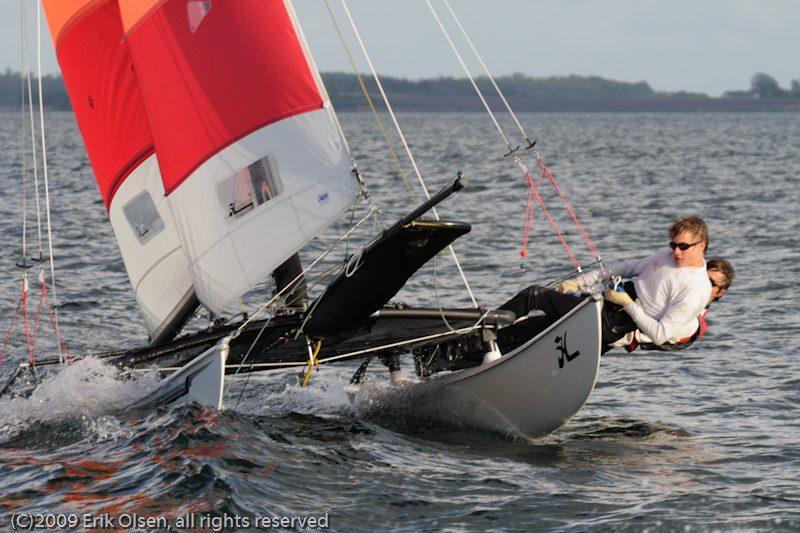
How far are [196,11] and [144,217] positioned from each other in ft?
5.26

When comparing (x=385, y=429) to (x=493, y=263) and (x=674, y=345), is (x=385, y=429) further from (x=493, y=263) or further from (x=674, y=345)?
(x=493, y=263)

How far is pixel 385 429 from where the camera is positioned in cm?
576

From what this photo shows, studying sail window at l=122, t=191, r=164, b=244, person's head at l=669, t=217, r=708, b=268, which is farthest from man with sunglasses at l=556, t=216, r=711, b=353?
sail window at l=122, t=191, r=164, b=244

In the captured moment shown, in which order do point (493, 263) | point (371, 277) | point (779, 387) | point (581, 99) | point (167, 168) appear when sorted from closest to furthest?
point (371, 277)
point (167, 168)
point (779, 387)
point (493, 263)
point (581, 99)

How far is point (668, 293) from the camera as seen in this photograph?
5.27 meters

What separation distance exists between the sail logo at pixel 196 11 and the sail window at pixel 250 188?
3.21ft

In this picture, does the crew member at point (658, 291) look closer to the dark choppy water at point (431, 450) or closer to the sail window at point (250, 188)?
the dark choppy water at point (431, 450)

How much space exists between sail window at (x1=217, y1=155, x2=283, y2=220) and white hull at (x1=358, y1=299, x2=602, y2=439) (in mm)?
1608

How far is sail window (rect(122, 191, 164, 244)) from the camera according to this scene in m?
6.45

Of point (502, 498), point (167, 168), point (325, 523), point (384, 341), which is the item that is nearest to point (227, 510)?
point (325, 523)

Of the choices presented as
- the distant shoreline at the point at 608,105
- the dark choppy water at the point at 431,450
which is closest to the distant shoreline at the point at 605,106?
the distant shoreline at the point at 608,105

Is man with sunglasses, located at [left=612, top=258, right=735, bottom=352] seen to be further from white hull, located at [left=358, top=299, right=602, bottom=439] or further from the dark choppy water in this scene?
the dark choppy water

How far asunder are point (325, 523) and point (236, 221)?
2.35m

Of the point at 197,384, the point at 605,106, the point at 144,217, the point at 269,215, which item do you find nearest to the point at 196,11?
the point at 269,215
